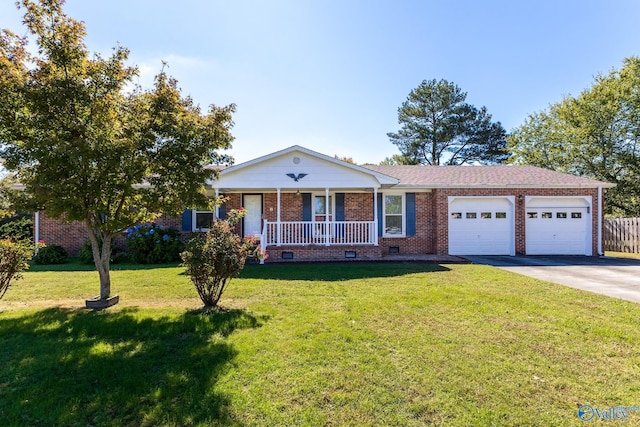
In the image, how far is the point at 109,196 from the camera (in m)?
5.41

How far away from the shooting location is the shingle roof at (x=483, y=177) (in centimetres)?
1362

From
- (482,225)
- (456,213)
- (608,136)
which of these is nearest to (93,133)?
(456,213)

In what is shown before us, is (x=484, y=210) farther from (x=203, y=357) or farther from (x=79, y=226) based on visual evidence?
(x=79, y=226)

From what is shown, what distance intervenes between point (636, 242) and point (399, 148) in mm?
20251

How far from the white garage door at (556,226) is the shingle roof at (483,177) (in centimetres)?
77

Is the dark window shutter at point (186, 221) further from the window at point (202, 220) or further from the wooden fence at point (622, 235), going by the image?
the wooden fence at point (622, 235)

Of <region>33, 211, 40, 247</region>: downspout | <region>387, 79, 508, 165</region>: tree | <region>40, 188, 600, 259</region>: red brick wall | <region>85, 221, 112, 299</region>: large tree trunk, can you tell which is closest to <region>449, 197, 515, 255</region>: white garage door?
<region>40, 188, 600, 259</region>: red brick wall

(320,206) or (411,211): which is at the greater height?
(320,206)

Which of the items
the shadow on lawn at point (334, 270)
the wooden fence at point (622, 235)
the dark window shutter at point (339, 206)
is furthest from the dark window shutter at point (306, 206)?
the wooden fence at point (622, 235)

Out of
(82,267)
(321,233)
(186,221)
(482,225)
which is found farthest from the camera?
(482,225)

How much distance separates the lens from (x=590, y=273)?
9.16 meters

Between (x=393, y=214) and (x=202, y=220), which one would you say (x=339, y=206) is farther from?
(x=202, y=220)

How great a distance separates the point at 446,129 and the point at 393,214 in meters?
20.1

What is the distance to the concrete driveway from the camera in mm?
7000
